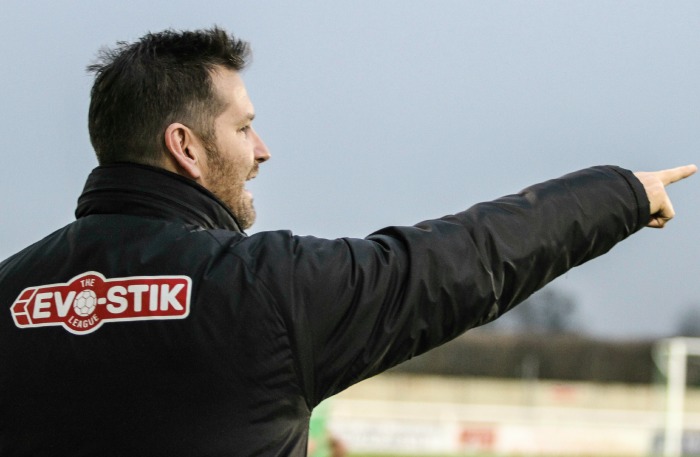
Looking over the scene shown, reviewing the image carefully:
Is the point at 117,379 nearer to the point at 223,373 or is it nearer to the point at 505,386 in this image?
the point at 223,373

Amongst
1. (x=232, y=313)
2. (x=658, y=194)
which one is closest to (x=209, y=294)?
(x=232, y=313)

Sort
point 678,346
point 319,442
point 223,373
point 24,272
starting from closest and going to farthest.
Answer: point 223,373 < point 24,272 < point 319,442 < point 678,346

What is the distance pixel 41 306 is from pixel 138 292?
0.21 m

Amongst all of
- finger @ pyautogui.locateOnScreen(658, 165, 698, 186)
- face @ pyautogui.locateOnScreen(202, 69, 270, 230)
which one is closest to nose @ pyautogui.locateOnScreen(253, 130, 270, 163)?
face @ pyautogui.locateOnScreen(202, 69, 270, 230)

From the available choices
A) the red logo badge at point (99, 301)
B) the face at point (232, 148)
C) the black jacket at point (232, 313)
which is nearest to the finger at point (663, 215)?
the black jacket at point (232, 313)

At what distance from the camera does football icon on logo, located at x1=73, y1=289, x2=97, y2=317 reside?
2.11 m

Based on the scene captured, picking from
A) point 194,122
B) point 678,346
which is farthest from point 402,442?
point 194,122

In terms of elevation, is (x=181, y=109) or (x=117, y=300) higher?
(x=181, y=109)

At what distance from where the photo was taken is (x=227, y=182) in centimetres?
235

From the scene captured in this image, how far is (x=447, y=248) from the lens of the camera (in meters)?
2.10

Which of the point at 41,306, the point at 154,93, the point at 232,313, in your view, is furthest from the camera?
the point at 154,93

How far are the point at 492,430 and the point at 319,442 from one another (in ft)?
45.0

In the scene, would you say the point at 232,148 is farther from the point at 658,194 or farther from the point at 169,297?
the point at 658,194

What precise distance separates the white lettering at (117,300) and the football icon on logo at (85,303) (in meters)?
0.03
